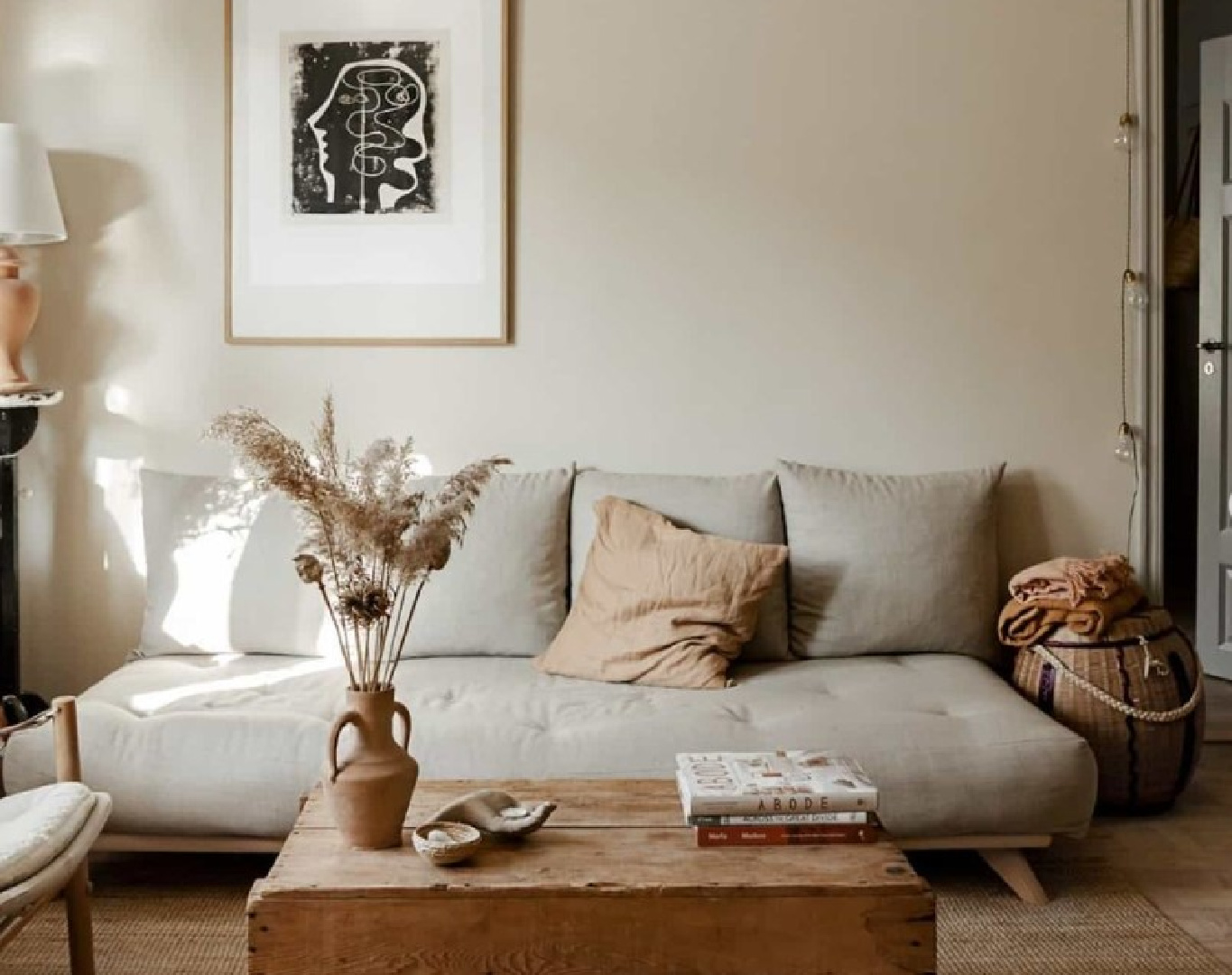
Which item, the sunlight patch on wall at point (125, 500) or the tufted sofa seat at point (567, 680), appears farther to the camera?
the sunlight patch on wall at point (125, 500)

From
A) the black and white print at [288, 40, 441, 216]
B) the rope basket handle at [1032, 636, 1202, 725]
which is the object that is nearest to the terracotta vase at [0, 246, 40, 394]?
the black and white print at [288, 40, 441, 216]

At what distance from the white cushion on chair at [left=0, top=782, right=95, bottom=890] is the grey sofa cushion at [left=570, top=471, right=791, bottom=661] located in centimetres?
152

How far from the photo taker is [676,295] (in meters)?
3.88

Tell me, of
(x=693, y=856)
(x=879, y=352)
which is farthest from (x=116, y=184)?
(x=693, y=856)

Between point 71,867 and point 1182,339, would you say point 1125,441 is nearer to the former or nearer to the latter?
point 71,867

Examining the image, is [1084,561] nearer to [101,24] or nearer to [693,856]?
[693,856]

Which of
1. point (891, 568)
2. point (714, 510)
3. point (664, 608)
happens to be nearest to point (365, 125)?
point (714, 510)

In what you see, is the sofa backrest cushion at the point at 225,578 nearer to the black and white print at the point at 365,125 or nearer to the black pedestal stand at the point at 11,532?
the black pedestal stand at the point at 11,532

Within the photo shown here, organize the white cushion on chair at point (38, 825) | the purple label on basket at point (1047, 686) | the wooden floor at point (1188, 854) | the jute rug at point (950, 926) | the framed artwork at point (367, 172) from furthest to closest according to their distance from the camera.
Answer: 1. the framed artwork at point (367, 172)
2. the purple label on basket at point (1047, 686)
3. the wooden floor at point (1188, 854)
4. the jute rug at point (950, 926)
5. the white cushion on chair at point (38, 825)

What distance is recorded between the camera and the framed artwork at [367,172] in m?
3.82

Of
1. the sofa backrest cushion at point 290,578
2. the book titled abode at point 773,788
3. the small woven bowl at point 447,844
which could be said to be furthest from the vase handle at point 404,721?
the sofa backrest cushion at point 290,578

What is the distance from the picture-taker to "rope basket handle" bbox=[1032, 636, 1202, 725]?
3375mm

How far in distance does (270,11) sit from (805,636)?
7.36 ft

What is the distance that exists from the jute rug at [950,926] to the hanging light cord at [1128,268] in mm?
1220
